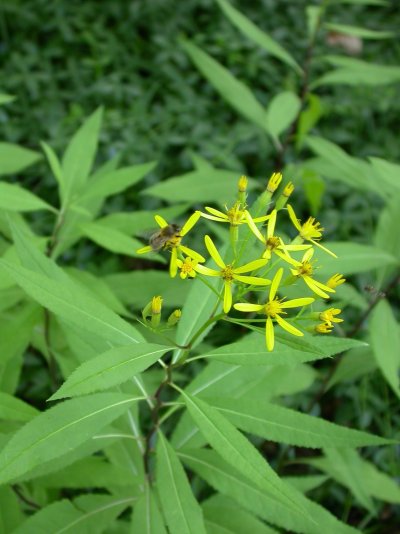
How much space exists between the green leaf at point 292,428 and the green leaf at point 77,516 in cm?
46

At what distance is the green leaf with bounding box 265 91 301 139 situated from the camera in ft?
8.25

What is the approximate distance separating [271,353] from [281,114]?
4.73 feet

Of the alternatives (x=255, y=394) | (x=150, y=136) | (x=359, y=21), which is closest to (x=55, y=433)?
(x=255, y=394)

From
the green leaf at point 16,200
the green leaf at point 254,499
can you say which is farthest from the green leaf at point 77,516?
the green leaf at point 16,200

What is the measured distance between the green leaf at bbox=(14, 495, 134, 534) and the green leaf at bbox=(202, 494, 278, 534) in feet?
0.80

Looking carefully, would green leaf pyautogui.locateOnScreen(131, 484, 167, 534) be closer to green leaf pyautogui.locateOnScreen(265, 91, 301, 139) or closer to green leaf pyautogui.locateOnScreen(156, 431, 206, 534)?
green leaf pyautogui.locateOnScreen(156, 431, 206, 534)

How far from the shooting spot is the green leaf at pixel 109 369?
1.12 meters

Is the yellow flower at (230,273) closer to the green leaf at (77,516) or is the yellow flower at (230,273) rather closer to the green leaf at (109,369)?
the green leaf at (109,369)

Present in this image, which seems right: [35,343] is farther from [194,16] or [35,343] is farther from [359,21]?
[359,21]

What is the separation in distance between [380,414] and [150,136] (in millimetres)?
1882

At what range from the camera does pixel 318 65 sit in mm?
4137

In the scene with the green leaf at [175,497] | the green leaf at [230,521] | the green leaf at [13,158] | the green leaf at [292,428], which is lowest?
the green leaf at [230,521]

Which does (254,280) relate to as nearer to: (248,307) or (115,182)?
(248,307)

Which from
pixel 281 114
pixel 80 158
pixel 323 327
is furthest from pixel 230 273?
pixel 281 114
